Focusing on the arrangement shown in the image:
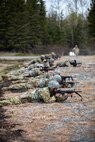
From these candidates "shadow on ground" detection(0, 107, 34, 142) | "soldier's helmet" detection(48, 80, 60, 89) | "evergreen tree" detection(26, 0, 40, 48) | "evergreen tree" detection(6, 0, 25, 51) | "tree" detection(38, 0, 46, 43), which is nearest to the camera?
"shadow on ground" detection(0, 107, 34, 142)

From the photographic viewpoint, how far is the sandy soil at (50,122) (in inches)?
284

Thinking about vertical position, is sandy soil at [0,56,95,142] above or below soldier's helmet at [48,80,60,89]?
below

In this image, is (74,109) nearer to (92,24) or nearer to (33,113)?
(33,113)

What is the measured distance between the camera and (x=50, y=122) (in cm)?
831

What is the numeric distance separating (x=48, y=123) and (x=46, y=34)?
48008 mm

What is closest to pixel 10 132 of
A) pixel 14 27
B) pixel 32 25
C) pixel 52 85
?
pixel 52 85

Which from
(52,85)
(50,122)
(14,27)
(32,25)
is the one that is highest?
(32,25)

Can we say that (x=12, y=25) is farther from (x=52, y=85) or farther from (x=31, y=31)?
(x=52, y=85)

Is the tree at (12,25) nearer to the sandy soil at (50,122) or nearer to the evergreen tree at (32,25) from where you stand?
the evergreen tree at (32,25)

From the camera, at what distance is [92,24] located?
53562 millimetres

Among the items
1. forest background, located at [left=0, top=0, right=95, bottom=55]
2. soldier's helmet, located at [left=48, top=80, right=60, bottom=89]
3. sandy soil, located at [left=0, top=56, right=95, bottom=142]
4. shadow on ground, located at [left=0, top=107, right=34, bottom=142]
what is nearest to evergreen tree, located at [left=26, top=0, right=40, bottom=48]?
forest background, located at [left=0, top=0, right=95, bottom=55]

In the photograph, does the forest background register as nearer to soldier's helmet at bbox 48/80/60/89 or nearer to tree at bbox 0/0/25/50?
tree at bbox 0/0/25/50

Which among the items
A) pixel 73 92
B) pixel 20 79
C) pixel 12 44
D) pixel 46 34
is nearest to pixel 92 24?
pixel 46 34

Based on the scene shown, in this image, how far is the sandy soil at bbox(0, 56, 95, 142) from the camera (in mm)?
7207
